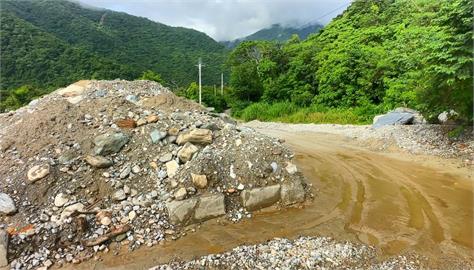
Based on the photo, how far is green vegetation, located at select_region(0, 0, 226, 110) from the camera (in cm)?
4056

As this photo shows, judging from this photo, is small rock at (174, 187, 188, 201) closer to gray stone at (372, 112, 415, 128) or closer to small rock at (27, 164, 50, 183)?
small rock at (27, 164, 50, 183)

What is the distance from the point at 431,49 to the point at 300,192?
19.2 ft

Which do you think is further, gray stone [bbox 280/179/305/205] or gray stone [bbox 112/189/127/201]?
gray stone [bbox 280/179/305/205]

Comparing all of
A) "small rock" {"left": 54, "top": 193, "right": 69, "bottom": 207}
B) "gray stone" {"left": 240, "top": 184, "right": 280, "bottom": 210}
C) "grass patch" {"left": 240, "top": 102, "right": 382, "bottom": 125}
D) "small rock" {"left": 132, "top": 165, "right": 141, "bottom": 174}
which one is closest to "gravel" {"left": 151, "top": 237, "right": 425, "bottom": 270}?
"gray stone" {"left": 240, "top": 184, "right": 280, "bottom": 210}

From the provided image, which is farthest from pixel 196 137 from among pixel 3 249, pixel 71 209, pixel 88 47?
pixel 88 47

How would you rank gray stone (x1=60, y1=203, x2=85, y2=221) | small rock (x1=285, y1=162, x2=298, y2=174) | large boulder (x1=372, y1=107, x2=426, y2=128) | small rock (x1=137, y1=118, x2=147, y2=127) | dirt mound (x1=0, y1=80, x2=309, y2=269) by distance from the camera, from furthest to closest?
large boulder (x1=372, y1=107, x2=426, y2=128)
small rock (x1=137, y1=118, x2=147, y2=127)
small rock (x1=285, y1=162, x2=298, y2=174)
gray stone (x1=60, y1=203, x2=85, y2=221)
dirt mound (x1=0, y1=80, x2=309, y2=269)

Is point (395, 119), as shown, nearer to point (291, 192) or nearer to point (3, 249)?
point (291, 192)

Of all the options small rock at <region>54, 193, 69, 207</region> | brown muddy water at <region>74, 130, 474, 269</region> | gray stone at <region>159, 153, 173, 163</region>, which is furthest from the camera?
gray stone at <region>159, 153, 173, 163</region>

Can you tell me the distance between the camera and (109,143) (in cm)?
615

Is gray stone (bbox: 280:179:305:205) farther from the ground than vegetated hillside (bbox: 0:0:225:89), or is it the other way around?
vegetated hillside (bbox: 0:0:225:89)

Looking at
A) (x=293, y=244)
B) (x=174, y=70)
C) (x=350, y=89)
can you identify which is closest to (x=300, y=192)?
(x=293, y=244)

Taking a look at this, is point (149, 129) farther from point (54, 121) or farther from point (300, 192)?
point (300, 192)

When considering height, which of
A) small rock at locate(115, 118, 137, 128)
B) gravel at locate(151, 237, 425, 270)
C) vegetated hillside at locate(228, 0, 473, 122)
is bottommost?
gravel at locate(151, 237, 425, 270)

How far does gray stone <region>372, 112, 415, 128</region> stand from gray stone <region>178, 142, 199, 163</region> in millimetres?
9415
